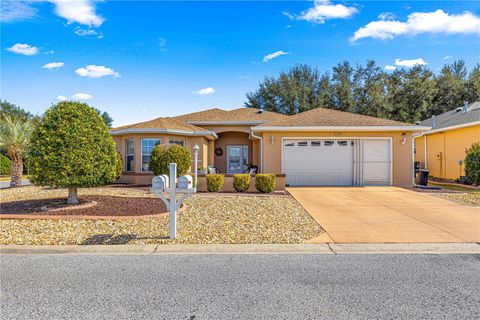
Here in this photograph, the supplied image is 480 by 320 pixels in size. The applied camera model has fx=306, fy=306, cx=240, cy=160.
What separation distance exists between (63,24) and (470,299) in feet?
49.8

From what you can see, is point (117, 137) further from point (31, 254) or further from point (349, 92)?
point (349, 92)

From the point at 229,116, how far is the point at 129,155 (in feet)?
23.2

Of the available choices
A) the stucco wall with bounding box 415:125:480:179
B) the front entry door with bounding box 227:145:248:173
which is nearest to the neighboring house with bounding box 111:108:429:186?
the stucco wall with bounding box 415:125:480:179

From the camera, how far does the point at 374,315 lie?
9.80 ft

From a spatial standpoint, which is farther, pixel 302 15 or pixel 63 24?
pixel 302 15

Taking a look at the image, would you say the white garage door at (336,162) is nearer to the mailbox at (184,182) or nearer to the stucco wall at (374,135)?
the stucco wall at (374,135)

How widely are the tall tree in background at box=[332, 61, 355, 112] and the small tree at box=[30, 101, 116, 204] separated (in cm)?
3072

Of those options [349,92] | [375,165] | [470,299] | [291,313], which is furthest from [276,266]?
[349,92]

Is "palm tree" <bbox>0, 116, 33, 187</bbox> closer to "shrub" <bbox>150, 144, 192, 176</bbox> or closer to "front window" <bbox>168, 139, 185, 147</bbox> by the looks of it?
"front window" <bbox>168, 139, 185, 147</bbox>

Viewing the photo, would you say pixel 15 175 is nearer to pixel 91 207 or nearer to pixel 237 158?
pixel 91 207

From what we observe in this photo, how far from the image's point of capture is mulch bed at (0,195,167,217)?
7.58m

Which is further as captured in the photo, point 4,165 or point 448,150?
point 4,165

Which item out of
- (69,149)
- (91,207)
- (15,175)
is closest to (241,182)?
(91,207)

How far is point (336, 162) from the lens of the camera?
48.1 ft
